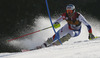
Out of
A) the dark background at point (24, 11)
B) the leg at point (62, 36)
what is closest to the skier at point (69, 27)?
the leg at point (62, 36)

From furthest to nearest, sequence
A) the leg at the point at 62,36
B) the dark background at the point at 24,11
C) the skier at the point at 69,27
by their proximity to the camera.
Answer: the dark background at the point at 24,11 < the leg at the point at 62,36 < the skier at the point at 69,27

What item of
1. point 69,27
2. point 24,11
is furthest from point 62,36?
point 24,11

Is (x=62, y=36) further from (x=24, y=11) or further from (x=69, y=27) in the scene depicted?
(x=24, y=11)

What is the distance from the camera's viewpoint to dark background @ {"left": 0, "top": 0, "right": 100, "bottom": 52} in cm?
1364

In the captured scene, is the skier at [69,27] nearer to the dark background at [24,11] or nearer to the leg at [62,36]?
the leg at [62,36]

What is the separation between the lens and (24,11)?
15461mm

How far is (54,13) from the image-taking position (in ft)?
51.6

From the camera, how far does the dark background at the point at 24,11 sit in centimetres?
1364

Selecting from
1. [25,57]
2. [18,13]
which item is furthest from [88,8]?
[25,57]

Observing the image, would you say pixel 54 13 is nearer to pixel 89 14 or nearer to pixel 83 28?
pixel 89 14

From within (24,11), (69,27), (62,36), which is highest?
(24,11)

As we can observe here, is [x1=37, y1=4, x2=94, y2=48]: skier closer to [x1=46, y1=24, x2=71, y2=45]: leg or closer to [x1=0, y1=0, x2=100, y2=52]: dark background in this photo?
[x1=46, y1=24, x2=71, y2=45]: leg

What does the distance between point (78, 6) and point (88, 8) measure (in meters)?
1.07

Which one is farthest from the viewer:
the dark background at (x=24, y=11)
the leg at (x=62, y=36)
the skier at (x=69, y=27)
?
the dark background at (x=24, y=11)
